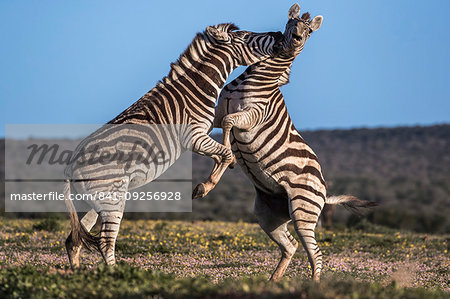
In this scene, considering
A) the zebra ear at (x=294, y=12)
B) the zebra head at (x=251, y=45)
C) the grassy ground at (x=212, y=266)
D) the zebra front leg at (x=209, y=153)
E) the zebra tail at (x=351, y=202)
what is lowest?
the grassy ground at (x=212, y=266)

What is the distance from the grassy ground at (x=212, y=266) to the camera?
18.6 ft

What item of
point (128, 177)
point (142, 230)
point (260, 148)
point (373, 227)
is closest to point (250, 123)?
point (260, 148)

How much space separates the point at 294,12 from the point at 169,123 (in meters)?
2.97

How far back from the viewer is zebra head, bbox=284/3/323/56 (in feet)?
29.9

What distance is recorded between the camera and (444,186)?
46531 millimetres

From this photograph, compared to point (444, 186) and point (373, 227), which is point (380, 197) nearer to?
point (444, 186)

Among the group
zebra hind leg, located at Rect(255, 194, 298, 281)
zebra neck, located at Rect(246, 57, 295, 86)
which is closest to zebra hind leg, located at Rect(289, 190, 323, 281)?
zebra hind leg, located at Rect(255, 194, 298, 281)

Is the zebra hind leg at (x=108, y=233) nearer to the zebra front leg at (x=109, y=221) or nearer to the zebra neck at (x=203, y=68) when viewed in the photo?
the zebra front leg at (x=109, y=221)

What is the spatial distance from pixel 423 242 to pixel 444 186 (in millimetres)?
34293

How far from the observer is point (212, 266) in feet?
33.1

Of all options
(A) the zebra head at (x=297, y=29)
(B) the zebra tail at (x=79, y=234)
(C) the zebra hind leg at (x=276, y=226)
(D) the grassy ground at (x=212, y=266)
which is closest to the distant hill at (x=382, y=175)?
(D) the grassy ground at (x=212, y=266)

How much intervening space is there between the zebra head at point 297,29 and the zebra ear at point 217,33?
102cm

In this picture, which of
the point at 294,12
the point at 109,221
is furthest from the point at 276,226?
the point at 294,12

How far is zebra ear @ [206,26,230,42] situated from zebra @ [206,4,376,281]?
678 millimetres
